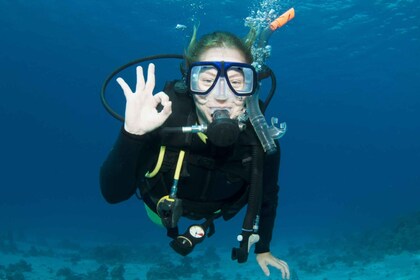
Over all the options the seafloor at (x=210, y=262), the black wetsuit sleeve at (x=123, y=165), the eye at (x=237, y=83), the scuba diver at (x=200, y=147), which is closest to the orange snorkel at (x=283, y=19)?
the scuba diver at (x=200, y=147)

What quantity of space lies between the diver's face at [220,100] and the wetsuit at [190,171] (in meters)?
0.41

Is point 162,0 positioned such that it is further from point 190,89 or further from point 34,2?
point 190,89

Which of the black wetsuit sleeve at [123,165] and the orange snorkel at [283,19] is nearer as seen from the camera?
the black wetsuit sleeve at [123,165]

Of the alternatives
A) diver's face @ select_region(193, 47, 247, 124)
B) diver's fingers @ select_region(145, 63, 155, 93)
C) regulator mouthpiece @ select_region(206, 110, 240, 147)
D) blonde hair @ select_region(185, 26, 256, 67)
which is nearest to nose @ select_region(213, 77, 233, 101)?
diver's face @ select_region(193, 47, 247, 124)

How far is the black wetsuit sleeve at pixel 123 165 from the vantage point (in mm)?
3518

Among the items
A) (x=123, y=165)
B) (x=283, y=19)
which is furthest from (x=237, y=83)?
(x=123, y=165)

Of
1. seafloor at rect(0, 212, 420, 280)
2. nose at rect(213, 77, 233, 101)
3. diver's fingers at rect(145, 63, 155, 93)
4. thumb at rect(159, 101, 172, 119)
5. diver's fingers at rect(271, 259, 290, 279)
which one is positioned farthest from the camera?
seafloor at rect(0, 212, 420, 280)

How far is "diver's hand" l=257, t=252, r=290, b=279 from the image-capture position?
194 inches

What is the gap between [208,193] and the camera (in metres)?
4.55

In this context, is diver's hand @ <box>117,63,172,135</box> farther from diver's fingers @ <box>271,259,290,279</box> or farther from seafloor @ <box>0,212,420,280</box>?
seafloor @ <box>0,212,420,280</box>

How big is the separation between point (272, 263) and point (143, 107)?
9.79 feet

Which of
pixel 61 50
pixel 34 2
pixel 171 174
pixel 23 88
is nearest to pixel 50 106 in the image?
pixel 23 88

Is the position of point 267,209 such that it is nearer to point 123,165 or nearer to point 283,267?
point 283,267

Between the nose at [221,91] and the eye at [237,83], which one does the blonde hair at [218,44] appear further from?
the nose at [221,91]
